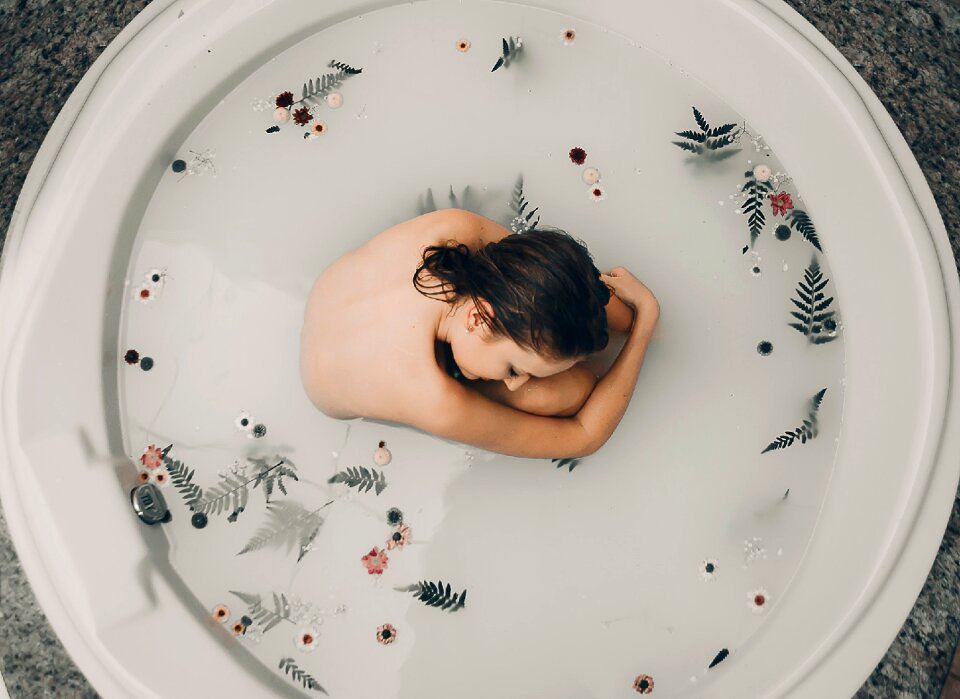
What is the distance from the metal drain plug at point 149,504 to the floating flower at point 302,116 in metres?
0.63

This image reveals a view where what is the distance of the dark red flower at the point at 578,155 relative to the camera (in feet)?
4.49

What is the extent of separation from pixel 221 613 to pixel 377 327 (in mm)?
592

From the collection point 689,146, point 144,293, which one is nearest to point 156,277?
point 144,293

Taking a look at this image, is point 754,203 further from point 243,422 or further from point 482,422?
point 243,422

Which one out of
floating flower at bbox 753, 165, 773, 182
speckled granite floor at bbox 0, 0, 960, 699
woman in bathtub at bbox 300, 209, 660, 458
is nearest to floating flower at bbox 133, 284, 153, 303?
speckled granite floor at bbox 0, 0, 960, 699

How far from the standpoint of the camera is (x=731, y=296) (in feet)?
4.39

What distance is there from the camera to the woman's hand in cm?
119

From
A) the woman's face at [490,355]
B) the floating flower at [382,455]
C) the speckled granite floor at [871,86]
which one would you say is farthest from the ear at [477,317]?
the speckled granite floor at [871,86]

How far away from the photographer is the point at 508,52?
139cm

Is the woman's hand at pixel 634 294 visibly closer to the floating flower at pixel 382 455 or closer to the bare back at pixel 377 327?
the bare back at pixel 377 327

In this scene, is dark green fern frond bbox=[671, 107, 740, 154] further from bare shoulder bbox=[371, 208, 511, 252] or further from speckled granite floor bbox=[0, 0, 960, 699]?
bare shoulder bbox=[371, 208, 511, 252]

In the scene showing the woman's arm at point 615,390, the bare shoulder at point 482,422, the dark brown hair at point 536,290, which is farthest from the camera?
the woman's arm at point 615,390

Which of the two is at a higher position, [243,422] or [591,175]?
[591,175]

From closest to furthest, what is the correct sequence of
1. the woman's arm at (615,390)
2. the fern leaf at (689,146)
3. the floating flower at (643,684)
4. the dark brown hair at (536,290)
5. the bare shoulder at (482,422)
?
the dark brown hair at (536,290) < the bare shoulder at (482,422) < the woman's arm at (615,390) < the floating flower at (643,684) < the fern leaf at (689,146)
